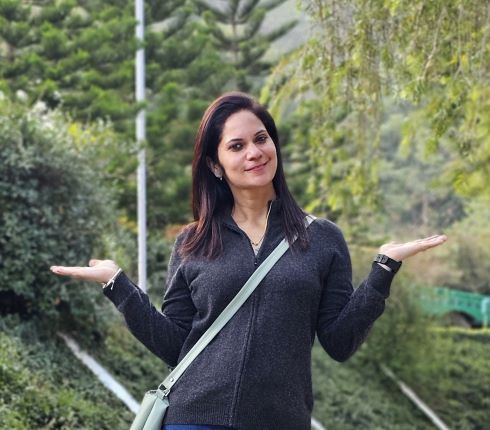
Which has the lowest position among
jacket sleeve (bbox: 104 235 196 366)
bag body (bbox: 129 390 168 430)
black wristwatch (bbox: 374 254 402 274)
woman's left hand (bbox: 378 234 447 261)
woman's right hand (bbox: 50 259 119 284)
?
bag body (bbox: 129 390 168 430)

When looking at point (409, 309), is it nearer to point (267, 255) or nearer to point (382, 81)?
point (382, 81)

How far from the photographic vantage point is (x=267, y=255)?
108 inches

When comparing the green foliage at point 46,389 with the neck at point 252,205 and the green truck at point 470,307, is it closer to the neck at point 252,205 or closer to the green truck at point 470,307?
the neck at point 252,205

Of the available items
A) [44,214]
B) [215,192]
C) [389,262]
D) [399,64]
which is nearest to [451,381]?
[44,214]

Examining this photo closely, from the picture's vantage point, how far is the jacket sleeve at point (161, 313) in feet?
9.21

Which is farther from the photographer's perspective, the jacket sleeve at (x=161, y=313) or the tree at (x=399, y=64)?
the tree at (x=399, y=64)

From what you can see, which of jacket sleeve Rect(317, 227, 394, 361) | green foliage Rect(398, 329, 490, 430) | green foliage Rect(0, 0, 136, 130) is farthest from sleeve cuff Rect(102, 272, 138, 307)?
green foliage Rect(398, 329, 490, 430)

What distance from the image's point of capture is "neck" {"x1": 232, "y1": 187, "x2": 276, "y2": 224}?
2879 mm

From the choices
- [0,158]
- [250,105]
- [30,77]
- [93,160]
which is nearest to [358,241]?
[30,77]

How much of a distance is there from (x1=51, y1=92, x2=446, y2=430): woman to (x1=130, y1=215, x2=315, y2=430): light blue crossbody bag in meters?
0.02

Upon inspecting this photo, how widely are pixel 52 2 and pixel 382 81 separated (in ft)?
23.6

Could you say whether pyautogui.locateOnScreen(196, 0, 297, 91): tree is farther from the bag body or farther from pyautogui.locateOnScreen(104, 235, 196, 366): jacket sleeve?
the bag body

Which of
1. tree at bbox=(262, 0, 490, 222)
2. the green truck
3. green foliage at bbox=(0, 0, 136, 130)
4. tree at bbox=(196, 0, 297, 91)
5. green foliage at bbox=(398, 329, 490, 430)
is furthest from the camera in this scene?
the green truck

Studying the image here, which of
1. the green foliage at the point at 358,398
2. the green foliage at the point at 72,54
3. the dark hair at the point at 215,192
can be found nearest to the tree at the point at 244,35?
the green foliage at the point at 72,54
